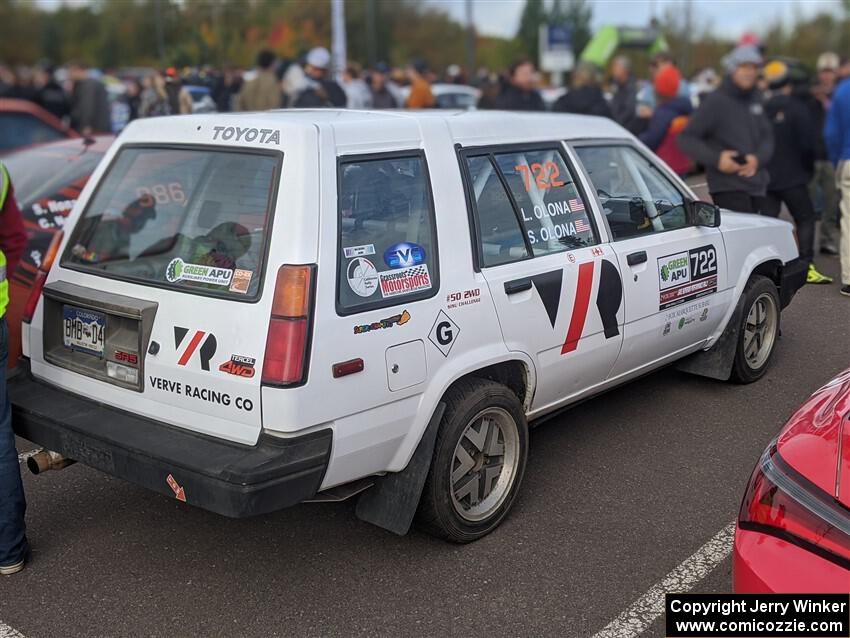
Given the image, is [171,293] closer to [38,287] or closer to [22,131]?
[38,287]

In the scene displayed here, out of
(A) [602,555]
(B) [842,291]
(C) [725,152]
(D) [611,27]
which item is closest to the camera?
(A) [602,555]

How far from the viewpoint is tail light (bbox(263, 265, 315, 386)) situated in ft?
9.61

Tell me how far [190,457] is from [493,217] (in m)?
1.57

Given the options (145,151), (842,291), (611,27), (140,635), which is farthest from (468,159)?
(611,27)

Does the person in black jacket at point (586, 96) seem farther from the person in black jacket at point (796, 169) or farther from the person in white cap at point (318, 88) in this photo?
the person in white cap at point (318, 88)

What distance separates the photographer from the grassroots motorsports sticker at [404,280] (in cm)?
321

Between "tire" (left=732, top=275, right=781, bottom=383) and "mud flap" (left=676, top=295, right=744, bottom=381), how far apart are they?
29 millimetres

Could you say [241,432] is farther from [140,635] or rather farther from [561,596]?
[561,596]

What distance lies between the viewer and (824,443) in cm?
244

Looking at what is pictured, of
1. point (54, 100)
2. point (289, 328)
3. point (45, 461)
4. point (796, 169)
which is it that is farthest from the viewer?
point (54, 100)

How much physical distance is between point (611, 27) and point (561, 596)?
40.1 m

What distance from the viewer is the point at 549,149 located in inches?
164

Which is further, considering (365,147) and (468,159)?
(468,159)

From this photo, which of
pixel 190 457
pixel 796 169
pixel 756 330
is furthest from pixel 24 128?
pixel 796 169
